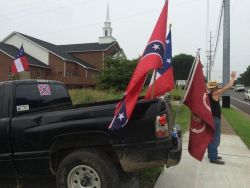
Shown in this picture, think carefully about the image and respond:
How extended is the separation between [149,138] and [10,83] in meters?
2.33

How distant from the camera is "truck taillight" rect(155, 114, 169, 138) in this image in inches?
188

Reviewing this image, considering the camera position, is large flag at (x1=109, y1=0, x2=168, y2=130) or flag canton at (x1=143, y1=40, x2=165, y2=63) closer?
large flag at (x1=109, y1=0, x2=168, y2=130)

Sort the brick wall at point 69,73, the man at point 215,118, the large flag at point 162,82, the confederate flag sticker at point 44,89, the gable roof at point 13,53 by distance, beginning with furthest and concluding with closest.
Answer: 1. the gable roof at point 13,53
2. the brick wall at point 69,73
3. the man at point 215,118
4. the confederate flag sticker at point 44,89
5. the large flag at point 162,82

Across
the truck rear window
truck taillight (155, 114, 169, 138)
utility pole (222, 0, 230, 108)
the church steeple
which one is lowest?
truck taillight (155, 114, 169, 138)

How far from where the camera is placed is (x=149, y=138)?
4766mm

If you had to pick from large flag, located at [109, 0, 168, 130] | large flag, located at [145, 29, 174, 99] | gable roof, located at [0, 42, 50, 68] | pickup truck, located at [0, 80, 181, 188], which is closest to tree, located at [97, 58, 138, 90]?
gable roof, located at [0, 42, 50, 68]

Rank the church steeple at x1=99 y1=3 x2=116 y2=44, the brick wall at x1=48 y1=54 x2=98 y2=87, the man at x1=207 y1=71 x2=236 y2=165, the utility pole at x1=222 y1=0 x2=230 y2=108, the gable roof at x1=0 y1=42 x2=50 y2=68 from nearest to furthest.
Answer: the man at x1=207 y1=71 x2=236 y2=165 < the utility pole at x1=222 y1=0 x2=230 y2=108 < the brick wall at x1=48 y1=54 x2=98 y2=87 < the gable roof at x1=0 y1=42 x2=50 y2=68 < the church steeple at x1=99 y1=3 x2=116 y2=44

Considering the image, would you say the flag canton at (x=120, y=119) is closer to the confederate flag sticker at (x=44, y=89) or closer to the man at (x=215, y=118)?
the confederate flag sticker at (x=44, y=89)

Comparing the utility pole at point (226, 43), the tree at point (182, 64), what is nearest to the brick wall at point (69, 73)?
the utility pole at point (226, 43)

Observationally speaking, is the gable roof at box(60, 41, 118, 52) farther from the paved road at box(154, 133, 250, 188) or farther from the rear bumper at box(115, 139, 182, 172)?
the rear bumper at box(115, 139, 182, 172)

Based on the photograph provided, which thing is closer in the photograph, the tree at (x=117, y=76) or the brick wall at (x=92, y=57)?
the tree at (x=117, y=76)

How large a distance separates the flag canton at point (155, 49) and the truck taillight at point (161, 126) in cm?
80

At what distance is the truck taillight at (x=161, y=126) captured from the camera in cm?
478

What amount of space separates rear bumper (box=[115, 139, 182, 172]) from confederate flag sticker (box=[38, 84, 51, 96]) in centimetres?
191
